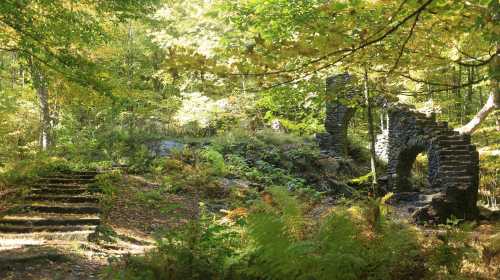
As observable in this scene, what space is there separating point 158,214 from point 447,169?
8.90 meters

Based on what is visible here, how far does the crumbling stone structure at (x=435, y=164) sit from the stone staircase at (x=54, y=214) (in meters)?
8.25

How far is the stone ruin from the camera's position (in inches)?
462

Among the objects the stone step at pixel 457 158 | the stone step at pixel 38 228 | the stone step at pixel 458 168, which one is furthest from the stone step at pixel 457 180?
the stone step at pixel 38 228

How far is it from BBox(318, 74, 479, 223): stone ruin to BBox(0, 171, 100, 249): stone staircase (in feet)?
21.9

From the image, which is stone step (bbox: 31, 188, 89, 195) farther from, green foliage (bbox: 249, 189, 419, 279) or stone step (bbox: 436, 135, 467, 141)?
stone step (bbox: 436, 135, 467, 141)

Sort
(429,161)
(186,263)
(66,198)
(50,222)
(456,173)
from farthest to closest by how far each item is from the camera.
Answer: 1. (429,161)
2. (456,173)
3. (66,198)
4. (50,222)
5. (186,263)

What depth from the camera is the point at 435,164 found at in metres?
13.2

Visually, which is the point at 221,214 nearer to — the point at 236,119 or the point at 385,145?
the point at 236,119

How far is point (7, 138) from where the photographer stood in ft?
49.5

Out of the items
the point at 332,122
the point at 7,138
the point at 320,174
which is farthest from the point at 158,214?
the point at 332,122

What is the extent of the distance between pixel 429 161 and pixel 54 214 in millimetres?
11543

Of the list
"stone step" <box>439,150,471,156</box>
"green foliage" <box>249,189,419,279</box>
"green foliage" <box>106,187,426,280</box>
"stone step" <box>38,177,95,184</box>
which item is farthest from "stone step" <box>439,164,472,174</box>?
"stone step" <box>38,177,95,184</box>

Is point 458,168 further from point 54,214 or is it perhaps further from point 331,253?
point 54,214

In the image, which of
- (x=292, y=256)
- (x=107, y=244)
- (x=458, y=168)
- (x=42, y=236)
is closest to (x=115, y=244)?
(x=107, y=244)
